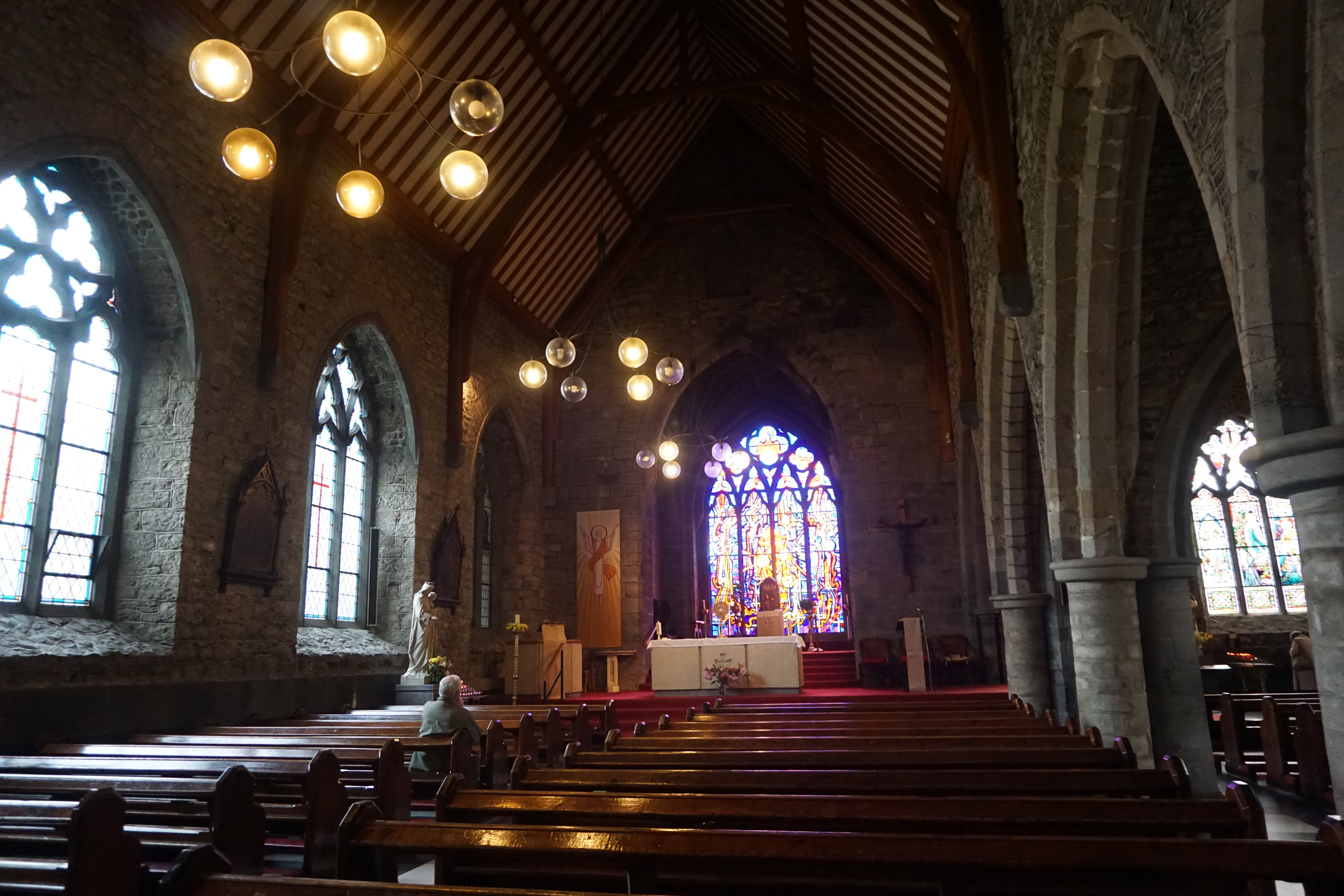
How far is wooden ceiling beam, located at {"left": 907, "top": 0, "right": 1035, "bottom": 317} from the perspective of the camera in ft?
21.8

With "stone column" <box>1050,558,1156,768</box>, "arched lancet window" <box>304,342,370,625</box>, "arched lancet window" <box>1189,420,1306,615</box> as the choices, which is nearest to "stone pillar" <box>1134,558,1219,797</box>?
"stone column" <box>1050,558,1156,768</box>

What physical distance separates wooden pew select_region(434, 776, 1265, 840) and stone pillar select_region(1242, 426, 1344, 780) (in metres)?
0.71

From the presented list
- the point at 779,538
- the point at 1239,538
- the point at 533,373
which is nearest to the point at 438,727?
the point at 533,373

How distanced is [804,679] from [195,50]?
1248 centimetres

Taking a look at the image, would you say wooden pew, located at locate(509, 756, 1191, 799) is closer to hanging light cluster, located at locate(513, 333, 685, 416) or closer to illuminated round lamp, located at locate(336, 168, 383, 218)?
illuminated round lamp, located at locate(336, 168, 383, 218)

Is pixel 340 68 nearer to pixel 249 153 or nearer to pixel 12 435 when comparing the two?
pixel 249 153

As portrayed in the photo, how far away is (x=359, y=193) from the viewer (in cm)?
524

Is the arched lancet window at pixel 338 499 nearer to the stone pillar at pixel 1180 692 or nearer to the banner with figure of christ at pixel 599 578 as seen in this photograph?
the banner with figure of christ at pixel 599 578

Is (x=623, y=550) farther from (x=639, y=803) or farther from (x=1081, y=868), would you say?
(x=1081, y=868)

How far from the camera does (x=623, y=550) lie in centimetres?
1395

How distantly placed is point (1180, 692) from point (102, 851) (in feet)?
22.3

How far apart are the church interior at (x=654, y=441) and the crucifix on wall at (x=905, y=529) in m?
0.07

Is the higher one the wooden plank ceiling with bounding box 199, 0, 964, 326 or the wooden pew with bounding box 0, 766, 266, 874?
the wooden plank ceiling with bounding box 199, 0, 964, 326

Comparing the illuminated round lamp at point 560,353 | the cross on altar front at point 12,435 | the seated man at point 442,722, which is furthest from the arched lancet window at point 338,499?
the seated man at point 442,722
